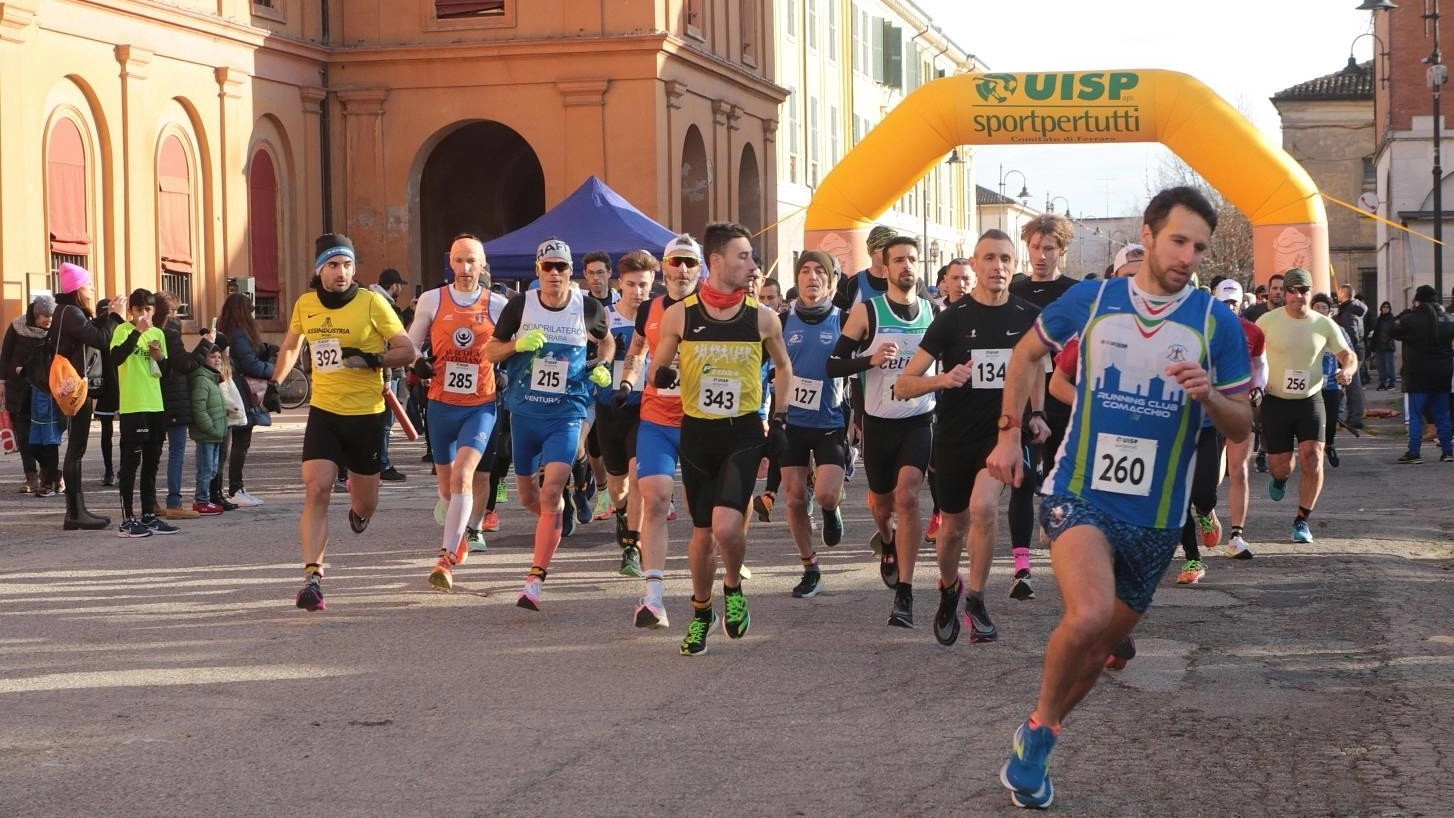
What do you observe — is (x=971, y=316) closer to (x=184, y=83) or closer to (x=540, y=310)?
(x=540, y=310)

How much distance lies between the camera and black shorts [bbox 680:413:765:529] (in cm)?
855

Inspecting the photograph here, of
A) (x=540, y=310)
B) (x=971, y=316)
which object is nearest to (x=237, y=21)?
(x=540, y=310)

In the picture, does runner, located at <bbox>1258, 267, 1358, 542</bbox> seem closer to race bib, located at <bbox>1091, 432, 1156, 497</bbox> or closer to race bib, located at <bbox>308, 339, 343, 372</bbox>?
race bib, located at <bbox>308, 339, 343, 372</bbox>

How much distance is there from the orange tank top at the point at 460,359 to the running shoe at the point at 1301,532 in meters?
5.62

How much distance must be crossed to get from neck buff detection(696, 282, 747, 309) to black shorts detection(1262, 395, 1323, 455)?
5.70 metres

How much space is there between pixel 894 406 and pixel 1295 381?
4.40m

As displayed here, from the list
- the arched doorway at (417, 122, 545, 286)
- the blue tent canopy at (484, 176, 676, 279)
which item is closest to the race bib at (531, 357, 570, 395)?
the blue tent canopy at (484, 176, 676, 279)

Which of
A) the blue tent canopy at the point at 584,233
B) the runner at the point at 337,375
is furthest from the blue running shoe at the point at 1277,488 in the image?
the blue tent canopy at the point at 584,233

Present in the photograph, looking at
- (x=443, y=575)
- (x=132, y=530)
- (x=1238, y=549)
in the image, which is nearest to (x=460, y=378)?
(x=443, y=575)

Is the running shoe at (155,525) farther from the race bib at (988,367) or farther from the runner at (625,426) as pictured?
the race bib at (988,367)

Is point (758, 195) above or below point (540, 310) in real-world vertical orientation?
above

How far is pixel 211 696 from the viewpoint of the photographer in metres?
7.53

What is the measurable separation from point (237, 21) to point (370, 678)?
85.6 ft

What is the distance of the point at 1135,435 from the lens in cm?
576
